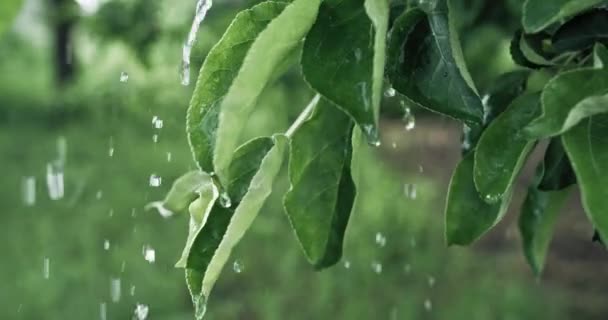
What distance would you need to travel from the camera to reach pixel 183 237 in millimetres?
3842

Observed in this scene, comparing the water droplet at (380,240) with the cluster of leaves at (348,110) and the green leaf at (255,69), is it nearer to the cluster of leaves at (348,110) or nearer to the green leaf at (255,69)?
the cluster of leaves at (348,110)

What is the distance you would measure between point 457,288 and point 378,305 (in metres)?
0.33

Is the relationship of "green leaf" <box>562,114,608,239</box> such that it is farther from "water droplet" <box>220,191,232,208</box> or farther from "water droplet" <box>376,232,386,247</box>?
"water droplet" <box>376,232,386,247</box>

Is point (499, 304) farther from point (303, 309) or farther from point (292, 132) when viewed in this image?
point (292, 132)

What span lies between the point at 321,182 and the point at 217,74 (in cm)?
9

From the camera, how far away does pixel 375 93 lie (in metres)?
0.42

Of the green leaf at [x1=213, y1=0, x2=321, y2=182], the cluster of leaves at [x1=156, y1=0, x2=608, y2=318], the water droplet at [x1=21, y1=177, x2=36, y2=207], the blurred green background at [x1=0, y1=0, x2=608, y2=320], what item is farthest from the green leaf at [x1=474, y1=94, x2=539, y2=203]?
the water droplet at [x1=21, y1=177, x2=36, y2=207]

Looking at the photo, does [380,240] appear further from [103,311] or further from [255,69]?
[255,69]

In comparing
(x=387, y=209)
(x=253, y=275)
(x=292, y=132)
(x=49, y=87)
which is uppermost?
(x=292, y=132)

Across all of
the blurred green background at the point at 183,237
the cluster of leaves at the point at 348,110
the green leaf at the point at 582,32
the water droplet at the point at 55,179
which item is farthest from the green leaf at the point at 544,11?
the water droplet at the point at 55,179

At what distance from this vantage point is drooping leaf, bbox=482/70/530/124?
64 centimetres

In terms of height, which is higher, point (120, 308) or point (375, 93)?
point (375, 93)

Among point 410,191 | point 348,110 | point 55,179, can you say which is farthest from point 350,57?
point 55,179

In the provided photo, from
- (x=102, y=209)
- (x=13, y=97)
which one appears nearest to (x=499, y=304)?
(x=102, y=209)
